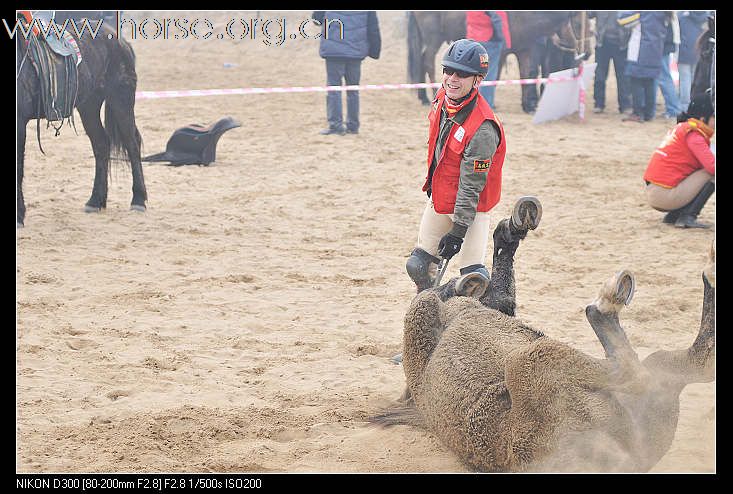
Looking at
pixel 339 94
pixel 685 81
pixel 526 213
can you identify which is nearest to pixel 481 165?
pixel 526 213

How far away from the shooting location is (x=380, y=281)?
6777mm

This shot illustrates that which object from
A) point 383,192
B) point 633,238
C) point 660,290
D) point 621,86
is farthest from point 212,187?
point 621,86

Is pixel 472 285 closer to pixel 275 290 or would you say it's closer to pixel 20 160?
pixel 275 290

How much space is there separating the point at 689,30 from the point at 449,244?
11.5m

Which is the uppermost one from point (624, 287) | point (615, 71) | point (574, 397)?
point (615, 71)

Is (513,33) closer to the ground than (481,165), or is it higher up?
higher up

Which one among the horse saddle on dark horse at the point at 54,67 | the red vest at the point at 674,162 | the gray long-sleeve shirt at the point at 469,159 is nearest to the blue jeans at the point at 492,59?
the red vest at the point at 674,162

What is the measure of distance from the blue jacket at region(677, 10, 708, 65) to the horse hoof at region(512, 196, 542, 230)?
11206mm

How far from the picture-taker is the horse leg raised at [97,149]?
344 inches

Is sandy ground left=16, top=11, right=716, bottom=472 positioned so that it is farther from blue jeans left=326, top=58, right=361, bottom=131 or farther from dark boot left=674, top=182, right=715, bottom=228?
blue jeans left=326, top=58, right=361, bottom=131

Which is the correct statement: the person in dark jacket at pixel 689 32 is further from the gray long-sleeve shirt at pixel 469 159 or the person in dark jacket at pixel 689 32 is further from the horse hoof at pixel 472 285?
the horse hoof at pixel 472 285

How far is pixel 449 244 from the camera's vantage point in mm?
4688

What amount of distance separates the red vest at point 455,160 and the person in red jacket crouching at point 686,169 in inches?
151

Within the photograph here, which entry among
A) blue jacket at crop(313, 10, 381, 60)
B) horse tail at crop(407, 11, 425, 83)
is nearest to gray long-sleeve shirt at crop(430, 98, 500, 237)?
blue jacket at crop(313, 10, 381, 60)
